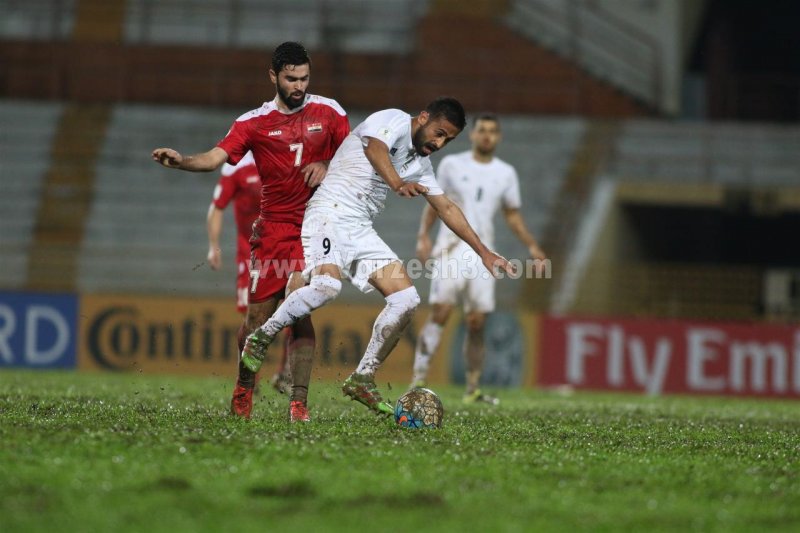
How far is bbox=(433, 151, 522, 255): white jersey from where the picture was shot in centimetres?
1350

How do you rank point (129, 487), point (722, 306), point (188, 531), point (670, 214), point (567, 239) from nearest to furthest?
point (188, 531)
point (129, 487)
point (722, 306)
point (567, 239)
point (670, 214)

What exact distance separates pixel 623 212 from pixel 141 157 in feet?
30.4

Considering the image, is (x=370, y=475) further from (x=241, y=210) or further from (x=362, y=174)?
(x=241, y=210)

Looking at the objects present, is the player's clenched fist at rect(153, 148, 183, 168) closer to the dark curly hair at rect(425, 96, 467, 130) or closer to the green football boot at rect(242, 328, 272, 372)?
the green football boot at rect(242, 328, 272, 372)

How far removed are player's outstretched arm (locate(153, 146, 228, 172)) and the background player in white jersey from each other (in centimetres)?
516

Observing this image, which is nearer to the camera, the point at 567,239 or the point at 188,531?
the point at 188,531

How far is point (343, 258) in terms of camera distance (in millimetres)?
8852

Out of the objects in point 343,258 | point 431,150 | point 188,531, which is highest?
point 431,150

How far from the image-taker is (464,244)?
44.4ft

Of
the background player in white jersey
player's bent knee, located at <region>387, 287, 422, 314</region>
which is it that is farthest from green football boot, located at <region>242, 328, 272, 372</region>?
the background player in white jersey

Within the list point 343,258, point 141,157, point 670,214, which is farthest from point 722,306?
point 343,258

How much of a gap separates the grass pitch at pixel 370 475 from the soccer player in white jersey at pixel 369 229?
587 millimetres

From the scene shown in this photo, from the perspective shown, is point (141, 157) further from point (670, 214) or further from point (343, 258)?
point (343, 258)

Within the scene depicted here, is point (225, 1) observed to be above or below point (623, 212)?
above
